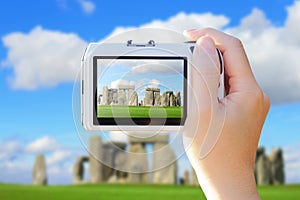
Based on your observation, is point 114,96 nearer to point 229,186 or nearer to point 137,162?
point 137,162

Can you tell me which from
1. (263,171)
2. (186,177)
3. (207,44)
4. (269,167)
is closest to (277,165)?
(269,167)

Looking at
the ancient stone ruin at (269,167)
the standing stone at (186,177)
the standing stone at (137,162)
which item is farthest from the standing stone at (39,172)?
the standing stone at (137,162)

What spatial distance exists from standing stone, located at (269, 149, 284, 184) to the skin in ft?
39.2

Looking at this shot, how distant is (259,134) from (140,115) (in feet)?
1.02

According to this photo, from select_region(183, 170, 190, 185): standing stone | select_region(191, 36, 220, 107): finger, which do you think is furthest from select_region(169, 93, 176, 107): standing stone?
select_region(183, 170, 190, 185): standing stone

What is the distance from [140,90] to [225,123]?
0.31 metres

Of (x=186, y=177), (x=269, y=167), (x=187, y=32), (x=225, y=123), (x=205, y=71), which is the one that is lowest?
(x=186, y=177)

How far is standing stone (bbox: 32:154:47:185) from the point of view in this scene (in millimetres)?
12344

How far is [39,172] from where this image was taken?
1241cm

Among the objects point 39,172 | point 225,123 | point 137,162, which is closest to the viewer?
point 225,123

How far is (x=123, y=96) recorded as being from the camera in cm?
134

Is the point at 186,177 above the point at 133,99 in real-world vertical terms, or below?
below

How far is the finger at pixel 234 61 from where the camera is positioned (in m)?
1.18

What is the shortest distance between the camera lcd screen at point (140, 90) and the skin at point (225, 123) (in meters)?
0.07
